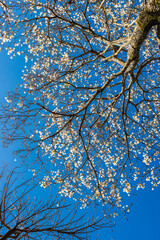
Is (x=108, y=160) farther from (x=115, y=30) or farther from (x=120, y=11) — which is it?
(x=120, y=11)

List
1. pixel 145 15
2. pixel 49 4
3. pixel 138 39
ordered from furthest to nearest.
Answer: pixel 49 4 < pixel 138 39 < pixel 145 15

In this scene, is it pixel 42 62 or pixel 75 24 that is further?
pixel 42 62

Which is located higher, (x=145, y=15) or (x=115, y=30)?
(x=115, y=30)

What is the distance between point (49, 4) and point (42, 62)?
229cm

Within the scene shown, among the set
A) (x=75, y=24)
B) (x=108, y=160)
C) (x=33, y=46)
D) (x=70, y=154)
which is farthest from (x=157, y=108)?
(x=33, y=46)

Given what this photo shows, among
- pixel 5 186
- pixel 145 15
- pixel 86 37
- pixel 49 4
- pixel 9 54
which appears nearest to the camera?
pixel 5 186

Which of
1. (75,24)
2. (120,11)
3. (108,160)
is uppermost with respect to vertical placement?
(120,11)

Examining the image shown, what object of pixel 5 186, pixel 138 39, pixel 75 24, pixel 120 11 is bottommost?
pixel 5 186

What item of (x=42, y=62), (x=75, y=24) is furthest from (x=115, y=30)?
(x=42, y=62)

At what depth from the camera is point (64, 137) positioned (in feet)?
26.3

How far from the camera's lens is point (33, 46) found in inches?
309

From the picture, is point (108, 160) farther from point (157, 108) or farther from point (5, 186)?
point (5, 186)

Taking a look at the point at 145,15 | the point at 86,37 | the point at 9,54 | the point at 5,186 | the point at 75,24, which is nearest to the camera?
the point at 5,186

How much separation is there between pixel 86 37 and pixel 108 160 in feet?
15.8
